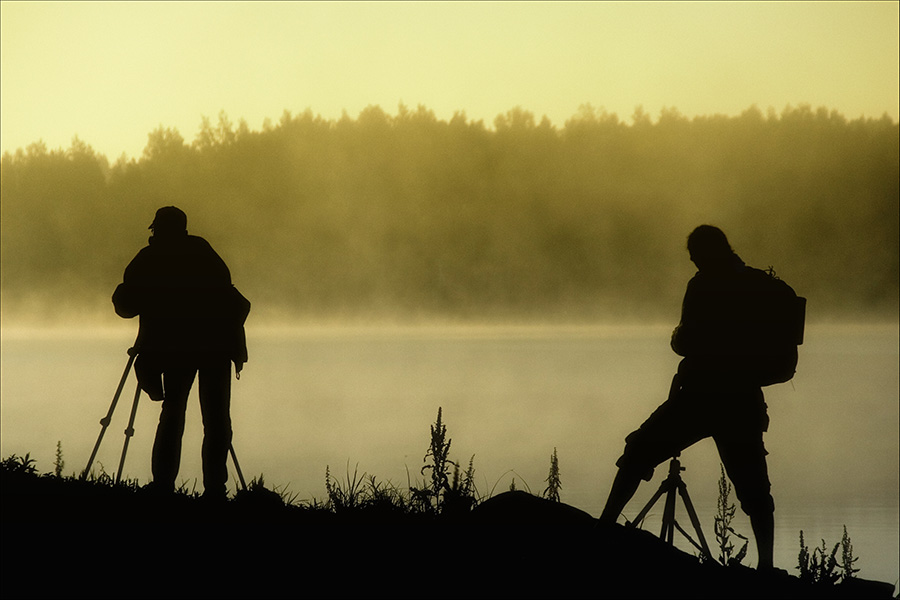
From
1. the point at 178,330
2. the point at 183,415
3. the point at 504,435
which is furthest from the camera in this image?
the point at 504,435

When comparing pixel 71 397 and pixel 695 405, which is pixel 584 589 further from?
pixel 71 397

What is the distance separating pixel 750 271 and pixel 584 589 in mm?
2370

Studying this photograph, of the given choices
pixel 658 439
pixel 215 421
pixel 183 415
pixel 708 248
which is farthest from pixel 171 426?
pixel 708 248

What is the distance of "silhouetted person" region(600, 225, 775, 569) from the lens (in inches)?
294

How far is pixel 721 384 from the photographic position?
24.5 feet

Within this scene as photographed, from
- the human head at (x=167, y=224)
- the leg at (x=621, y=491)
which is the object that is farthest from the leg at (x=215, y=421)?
the leg at (x=621, y=491)

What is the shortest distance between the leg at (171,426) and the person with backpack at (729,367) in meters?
3.57

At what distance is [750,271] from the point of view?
7629 mm

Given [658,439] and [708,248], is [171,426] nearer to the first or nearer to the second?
[658,439]

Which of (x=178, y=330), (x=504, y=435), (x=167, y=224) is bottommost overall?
(x=178, y=330)

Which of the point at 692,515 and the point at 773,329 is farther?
the point at 692,515

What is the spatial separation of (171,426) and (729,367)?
432cm

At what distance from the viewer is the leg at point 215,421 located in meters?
9.02

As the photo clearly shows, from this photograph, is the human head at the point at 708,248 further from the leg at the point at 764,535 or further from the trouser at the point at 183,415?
the trouser at the point at 183,415
